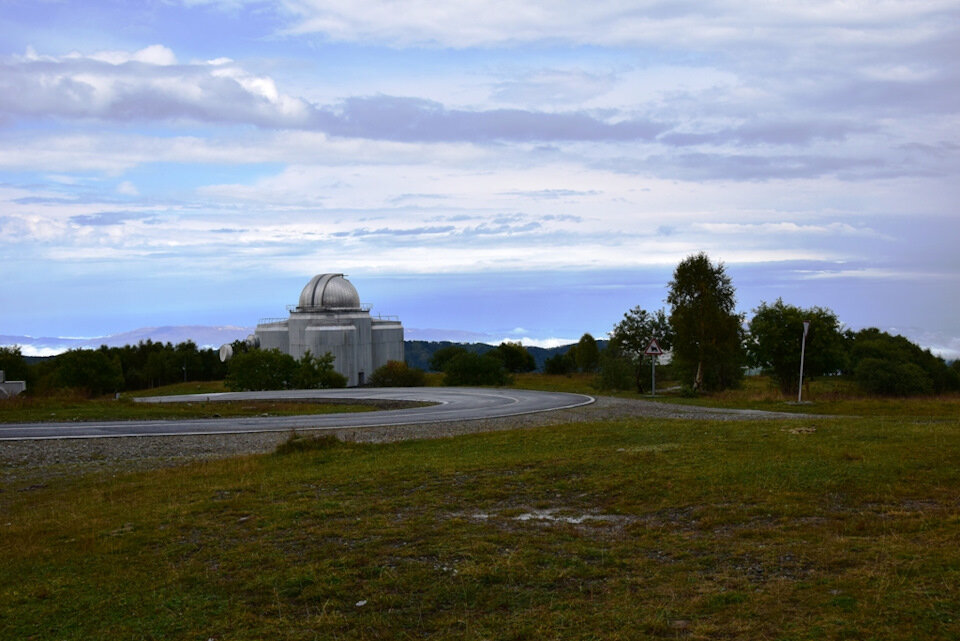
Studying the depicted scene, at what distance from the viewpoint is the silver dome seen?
8731cm

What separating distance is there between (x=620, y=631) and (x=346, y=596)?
259 centimetres

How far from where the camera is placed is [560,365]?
108 meters

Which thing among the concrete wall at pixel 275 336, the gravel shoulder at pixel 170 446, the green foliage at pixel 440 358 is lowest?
the gravel shoulder at pixel 170 446

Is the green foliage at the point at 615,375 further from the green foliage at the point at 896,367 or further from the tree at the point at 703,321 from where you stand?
the green foliage at the point at 896,367

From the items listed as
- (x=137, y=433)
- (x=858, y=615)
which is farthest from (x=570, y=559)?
(x=137, y=433)

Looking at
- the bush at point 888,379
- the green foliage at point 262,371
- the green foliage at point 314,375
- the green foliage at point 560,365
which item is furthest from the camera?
the green foliage at point 560,365

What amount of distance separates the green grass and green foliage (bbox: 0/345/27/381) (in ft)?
237

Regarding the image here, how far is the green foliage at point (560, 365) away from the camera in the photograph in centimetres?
10819

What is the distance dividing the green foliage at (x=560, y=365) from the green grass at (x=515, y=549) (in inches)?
3672

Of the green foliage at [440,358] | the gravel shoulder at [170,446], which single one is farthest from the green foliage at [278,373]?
the green foliage at [440,358]

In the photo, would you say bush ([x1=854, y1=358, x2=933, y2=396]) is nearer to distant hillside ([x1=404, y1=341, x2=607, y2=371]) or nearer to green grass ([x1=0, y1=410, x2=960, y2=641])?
green grass ([x1=0, y1=410, x2=960, y2=641])

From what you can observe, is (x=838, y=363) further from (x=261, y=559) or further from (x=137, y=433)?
(x=261, y=559)

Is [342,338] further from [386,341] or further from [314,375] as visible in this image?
[314,375]

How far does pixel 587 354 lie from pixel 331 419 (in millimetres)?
75829
